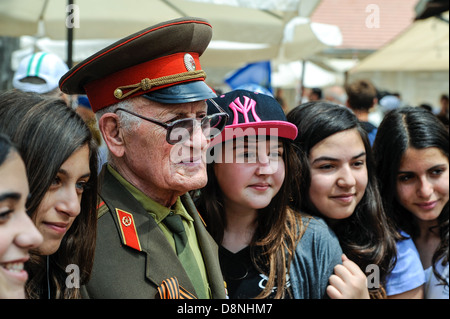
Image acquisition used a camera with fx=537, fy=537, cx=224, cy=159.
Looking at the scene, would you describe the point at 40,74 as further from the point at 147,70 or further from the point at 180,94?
the point at 180,94

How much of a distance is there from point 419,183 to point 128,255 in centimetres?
176

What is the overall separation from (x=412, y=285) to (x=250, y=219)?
→ 905 mm

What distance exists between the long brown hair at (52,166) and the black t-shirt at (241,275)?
73 cm

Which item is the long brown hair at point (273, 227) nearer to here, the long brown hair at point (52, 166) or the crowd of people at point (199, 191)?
the crowd of people at point (199, 191)

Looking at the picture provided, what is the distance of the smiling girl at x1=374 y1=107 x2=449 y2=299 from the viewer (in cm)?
287

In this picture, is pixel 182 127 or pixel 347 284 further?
pixel 347 284

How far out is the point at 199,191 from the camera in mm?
2670

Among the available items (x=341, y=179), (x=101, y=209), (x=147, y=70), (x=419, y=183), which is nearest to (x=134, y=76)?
(x=147, y=70)

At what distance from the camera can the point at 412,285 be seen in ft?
8.71

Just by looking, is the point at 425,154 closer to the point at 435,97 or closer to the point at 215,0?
the point at 215,0

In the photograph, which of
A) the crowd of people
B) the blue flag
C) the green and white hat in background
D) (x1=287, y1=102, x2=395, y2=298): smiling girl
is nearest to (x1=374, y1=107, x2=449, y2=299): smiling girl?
the crowd of people

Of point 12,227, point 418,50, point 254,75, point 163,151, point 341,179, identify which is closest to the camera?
point 12,227

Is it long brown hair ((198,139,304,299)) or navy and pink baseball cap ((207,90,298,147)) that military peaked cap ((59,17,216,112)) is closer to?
navy and pink baseball cap ((207,90,298,147))
